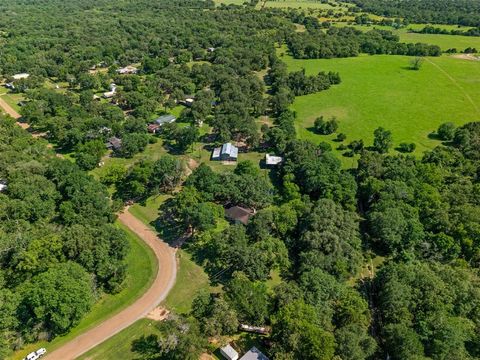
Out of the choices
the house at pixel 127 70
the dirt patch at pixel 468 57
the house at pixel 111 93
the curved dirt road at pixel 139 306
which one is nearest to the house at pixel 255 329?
the curved dirt road at pixel 139 306

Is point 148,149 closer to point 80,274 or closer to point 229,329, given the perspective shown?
point 80,274

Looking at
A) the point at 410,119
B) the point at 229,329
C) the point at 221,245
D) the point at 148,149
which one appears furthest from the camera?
the point at 410,119

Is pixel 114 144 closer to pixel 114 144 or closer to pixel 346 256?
pixel 114 144

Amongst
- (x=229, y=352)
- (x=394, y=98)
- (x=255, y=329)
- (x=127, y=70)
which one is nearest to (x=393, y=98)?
(x=394, y=98)

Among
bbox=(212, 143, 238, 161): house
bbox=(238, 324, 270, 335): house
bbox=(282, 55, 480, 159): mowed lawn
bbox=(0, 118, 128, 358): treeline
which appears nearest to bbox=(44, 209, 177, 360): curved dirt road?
bbox=(0, 118, 128, 358): treeline

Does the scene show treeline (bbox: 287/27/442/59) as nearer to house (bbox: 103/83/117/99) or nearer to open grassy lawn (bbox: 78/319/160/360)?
house (bbox: 103/83/117/99)

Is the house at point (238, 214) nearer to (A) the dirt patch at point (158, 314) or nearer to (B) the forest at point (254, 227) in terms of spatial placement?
(B) the forest at point (254, 227)

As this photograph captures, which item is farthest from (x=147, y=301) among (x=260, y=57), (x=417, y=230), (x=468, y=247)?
(x=260, y=57)
